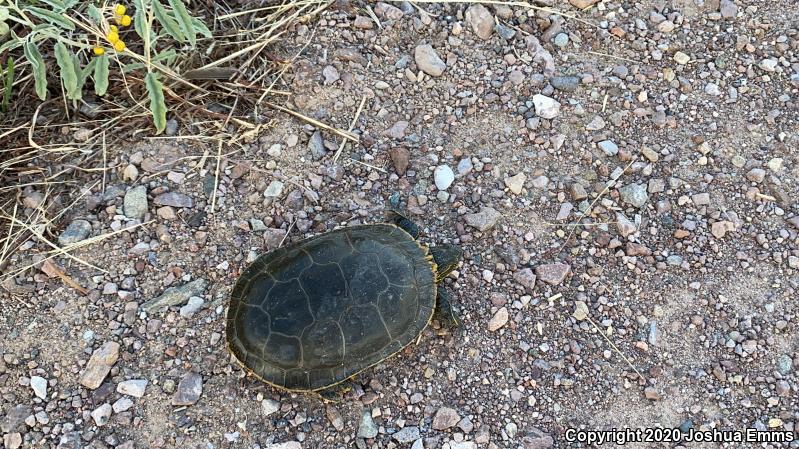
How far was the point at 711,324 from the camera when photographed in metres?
3.05

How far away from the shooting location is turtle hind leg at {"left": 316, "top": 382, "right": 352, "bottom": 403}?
2.83 meters

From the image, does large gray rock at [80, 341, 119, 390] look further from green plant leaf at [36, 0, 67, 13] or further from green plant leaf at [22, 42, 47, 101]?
green plant leaf at [36, 0, 67, 13]

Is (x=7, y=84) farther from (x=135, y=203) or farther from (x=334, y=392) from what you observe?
(x=334, y=392)

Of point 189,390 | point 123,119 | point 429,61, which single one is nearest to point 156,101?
point 123,119

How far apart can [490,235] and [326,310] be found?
40.1 inches

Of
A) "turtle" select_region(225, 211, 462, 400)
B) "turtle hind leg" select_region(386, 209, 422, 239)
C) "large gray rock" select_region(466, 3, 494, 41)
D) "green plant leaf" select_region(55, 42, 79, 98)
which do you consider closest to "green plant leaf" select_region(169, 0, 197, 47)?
"green plant leaf" select_region(55, 42, 79, 98)

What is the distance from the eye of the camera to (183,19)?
2975 mm

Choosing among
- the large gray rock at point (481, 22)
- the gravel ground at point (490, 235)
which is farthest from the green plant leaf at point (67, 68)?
the large gray rock at point (481, 22)

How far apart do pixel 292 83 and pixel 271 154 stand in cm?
47

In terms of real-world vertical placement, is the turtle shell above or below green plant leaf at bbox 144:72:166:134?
below

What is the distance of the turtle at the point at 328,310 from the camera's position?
8.91 feet

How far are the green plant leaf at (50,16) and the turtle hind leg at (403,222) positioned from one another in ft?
5.70

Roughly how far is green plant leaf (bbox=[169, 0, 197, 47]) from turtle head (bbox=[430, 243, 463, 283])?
153cm

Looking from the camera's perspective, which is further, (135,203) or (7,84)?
(135,203)
